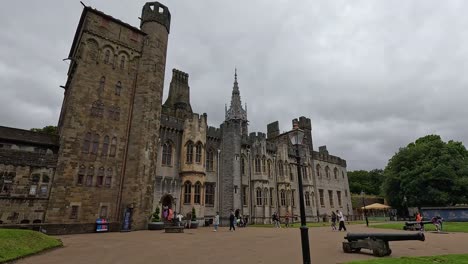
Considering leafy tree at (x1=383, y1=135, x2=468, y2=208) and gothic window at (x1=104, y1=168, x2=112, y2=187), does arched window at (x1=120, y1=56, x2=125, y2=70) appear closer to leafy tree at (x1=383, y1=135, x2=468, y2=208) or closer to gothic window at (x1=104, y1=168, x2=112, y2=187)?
gothic window at (x1=104, y1=168, x2=112, y2=187)

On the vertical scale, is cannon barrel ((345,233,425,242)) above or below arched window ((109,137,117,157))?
below

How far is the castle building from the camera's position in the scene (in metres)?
21.0

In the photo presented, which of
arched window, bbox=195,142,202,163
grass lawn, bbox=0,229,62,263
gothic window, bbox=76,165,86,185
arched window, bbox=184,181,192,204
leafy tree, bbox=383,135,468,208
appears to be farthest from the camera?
leafy tree, bbox=383,135,468,208

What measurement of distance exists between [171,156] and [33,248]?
18235mm

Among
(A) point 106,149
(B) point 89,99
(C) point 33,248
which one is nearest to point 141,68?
(B) point 89,99

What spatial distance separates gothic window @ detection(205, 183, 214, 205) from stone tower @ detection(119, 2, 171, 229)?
23.8 ft

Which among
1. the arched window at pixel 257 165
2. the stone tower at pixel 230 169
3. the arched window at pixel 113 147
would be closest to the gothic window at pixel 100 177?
the arched window at pixel 113 147

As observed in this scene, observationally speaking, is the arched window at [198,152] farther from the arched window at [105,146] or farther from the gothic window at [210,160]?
the arched window at [105,146]

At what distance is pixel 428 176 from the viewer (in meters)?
39.7

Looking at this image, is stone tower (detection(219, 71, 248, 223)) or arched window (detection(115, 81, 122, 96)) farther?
stone tower (detection(219, 71, 248, 223))

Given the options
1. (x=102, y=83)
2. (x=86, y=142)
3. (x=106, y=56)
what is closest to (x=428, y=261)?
(x=86, y=142)

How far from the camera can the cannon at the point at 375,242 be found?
31.1ft

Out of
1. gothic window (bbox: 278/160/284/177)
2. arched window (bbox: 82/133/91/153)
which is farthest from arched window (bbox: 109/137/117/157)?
gothic window (bbox: 278/160/284/177)

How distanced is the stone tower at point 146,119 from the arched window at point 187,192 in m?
4.12
